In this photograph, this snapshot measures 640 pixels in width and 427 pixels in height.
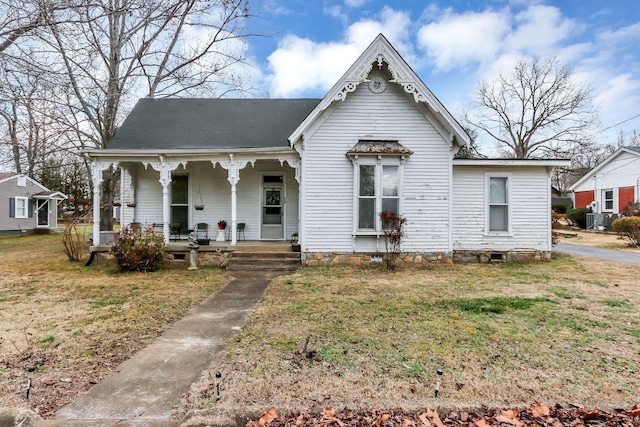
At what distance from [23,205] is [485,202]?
30.1m

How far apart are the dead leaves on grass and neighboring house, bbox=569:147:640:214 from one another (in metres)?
23.9

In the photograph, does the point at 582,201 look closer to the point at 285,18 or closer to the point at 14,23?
the point at 285,18

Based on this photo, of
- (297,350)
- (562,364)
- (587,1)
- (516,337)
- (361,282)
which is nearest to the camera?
(562,364)

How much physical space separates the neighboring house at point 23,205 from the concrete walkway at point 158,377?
1013 inches

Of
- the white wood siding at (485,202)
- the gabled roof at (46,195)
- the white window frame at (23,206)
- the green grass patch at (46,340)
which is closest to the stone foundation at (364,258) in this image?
the white wood siding at (485,202)

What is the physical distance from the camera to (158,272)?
29.4ft

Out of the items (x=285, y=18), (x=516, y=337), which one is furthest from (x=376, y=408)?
(x=285, y=18)

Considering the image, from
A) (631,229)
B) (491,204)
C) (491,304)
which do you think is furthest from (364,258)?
(631,229)

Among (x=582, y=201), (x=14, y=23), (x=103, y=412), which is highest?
(x=14, y=23)

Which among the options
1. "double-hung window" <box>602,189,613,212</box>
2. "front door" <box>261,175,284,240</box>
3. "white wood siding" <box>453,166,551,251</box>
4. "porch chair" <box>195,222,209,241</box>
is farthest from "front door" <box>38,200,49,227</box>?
"double-hung window" <box>602,189,613,212</box>

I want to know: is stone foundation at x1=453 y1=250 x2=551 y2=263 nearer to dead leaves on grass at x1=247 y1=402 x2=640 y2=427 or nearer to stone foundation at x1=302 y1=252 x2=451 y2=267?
stone foundation at x1=302 y1=252 x2=451 y2=267

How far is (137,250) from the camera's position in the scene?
29.1 feet

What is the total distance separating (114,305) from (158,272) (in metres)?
3.33

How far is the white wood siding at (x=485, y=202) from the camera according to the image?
A: 405 inches
